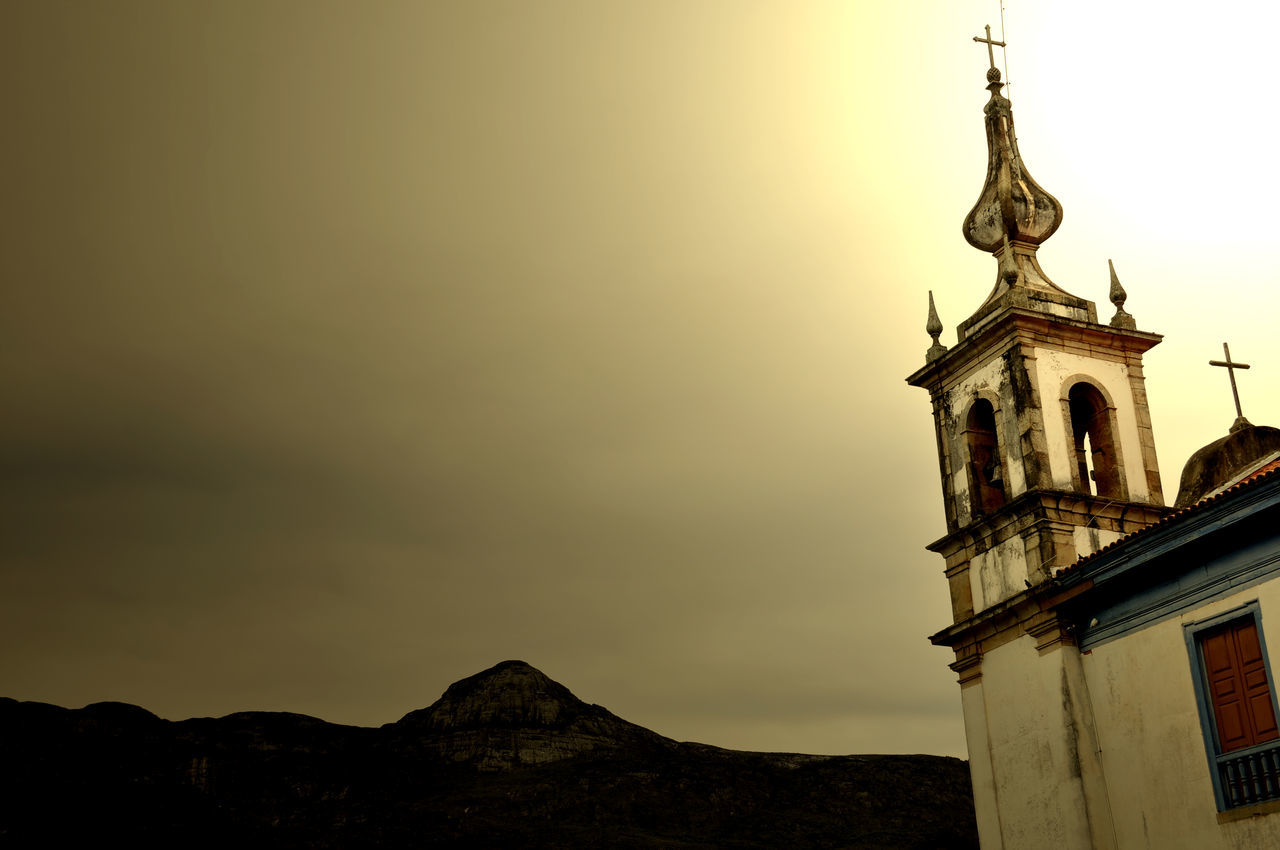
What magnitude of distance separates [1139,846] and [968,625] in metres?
4.36

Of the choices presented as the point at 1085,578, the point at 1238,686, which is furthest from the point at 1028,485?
the point at 1238,686

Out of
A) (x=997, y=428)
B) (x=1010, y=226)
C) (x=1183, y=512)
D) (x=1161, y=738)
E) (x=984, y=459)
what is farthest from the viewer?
(x=1010, y=226)

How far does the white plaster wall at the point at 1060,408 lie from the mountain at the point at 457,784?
28188 mm

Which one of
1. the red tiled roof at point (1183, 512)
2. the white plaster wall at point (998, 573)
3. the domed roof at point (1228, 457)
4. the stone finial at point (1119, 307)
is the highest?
the stone finial at point (1119, 307)

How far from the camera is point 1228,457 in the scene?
74.9 ft

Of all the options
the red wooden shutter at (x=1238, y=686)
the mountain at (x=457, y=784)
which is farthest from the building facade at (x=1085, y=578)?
the mountain at (x=457, y=784)

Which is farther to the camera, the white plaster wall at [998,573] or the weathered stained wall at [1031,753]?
the white plaster wall at [998,573]

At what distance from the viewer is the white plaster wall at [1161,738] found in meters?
16.0

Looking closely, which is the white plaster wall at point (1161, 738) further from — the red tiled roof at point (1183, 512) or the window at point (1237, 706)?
the red tiled roof at point (1183, 512)

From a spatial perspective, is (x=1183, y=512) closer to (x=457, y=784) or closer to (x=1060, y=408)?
(x=1060, y=408)

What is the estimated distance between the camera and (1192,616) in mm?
16922

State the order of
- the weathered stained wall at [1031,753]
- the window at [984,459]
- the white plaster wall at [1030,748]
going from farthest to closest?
the window at [984,459] → the white plaster wall at [1030,748] → the weathered stained wall at [1031,753]

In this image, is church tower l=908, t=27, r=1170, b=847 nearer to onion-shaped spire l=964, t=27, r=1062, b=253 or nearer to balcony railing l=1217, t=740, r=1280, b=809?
onion-shaped spire l=964, t=27, r=1062, b=253

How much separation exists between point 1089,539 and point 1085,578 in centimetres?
229
